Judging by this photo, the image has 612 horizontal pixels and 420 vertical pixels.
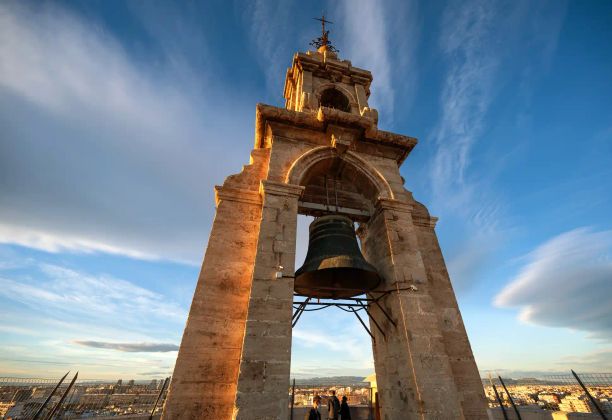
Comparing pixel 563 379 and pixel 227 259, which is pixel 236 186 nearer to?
pixel 227 259

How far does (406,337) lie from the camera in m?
5.04

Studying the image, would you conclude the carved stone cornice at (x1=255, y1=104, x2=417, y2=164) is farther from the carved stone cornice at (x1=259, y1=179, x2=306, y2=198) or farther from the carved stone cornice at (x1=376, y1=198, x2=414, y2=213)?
the carved stone cornice at (x1=259, y1=179, x2=306, y2=198)

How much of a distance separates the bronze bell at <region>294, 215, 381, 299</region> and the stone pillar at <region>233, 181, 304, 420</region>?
666 millimetres

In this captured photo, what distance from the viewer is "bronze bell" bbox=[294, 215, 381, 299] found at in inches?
215

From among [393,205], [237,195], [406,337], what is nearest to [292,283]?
[406,337]

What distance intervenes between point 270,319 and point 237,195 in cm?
A: 305

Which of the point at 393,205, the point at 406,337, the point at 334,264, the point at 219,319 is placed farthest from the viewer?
the point at 393,205

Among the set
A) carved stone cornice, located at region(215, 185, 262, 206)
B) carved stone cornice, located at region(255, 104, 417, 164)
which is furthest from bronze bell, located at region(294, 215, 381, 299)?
carved stone cornice, located at region(255, 104, 417, 164)

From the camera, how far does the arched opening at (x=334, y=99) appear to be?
10.6 metres

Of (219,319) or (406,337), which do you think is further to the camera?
(406,337)

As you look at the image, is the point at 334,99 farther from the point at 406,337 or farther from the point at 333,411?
the point at 333,411

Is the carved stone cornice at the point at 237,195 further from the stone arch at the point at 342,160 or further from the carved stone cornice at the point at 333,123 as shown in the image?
the carved stone cornice at the point at 333,123

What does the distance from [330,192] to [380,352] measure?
4314mm

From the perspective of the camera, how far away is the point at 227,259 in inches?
220
